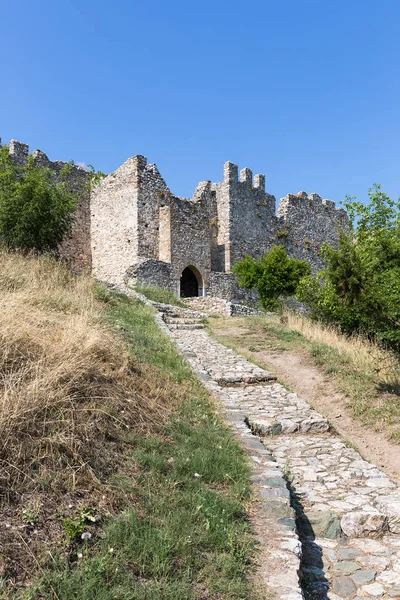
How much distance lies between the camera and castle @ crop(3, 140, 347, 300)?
72.6 ft

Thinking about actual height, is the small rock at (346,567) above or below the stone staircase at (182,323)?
below

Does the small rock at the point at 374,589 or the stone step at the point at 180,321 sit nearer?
the small rock at the point at 374,589

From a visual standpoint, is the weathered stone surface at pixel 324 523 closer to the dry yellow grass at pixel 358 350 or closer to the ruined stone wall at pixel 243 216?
the dry yellow grass at pixel 358 350

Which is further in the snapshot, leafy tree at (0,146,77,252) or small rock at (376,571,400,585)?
leafy tree at (0,146,77,252)

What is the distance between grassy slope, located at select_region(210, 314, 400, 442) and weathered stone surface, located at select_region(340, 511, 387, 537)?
2471 millimetres

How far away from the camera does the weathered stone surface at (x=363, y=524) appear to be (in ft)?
13.0

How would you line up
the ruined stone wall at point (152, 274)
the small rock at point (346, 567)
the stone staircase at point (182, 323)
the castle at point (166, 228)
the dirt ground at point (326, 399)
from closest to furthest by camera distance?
the small rock at point (346, 567)
the dirt ground at point (326, 399)
the stone staircase at point (182, 323)
the ruined stone wall at point (152, 274)
the castle at point (166, 228)

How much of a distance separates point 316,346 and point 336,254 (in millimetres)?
4224

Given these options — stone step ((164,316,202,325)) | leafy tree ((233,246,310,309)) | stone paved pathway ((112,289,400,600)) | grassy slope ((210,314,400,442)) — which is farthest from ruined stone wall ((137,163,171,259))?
stone paved pathway ((112,289,400,600))

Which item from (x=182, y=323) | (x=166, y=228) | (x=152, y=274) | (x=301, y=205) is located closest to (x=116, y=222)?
(x=166, y=228)

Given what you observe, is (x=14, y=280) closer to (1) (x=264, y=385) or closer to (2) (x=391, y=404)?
(1) (x=264, y=385)

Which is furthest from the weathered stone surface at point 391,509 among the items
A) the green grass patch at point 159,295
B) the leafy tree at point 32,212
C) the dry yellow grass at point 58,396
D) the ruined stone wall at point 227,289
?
the ruined stone wall at point 227,289

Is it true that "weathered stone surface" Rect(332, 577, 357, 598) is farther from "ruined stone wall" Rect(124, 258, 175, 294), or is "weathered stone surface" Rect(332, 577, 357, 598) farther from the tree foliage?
"ruined stone wall" Rect(124, 258, 175, 294)

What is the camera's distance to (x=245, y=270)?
24.0 m
